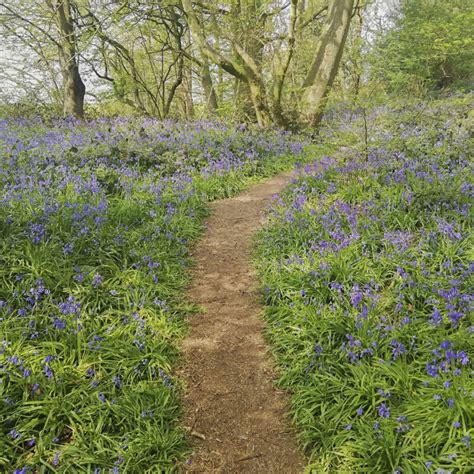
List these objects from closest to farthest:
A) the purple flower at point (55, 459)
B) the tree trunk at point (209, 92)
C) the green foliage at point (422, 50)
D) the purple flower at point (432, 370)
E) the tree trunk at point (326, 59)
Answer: the purple flower at point (55, 459) → the purple flower at point (432, 370) → the tree trunk at point (326, 59) → the tree trunk at point (209, 92) → the green foliage at point (422, 50)

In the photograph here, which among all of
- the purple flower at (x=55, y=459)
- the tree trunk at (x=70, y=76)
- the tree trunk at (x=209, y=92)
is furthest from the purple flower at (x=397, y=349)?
the tree trunk at (x=209, y=92)

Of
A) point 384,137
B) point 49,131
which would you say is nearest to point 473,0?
point 384,137

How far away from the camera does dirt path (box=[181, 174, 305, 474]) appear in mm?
2689

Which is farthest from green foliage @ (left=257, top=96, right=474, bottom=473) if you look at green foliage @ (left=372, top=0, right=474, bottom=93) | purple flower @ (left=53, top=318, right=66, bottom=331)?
green foliage @ (left=372, top=0, right=474, bottom=93)

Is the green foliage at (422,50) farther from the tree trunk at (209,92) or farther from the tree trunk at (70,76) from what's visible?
the tree trunk at (70,76)

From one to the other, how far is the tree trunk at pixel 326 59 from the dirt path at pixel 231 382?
7404 millimetres

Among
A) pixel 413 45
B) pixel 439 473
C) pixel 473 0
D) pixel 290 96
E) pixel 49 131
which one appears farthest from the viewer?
pixel 473 0

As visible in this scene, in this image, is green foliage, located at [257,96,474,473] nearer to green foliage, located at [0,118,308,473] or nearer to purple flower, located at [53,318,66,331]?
green foliage, located at [0,118,308,473]

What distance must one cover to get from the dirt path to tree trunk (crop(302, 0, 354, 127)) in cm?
740

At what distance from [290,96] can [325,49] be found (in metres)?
1.75

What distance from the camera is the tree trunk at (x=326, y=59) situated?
35.9 ft

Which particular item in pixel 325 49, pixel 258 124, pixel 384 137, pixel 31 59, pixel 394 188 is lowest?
pixel 394 188

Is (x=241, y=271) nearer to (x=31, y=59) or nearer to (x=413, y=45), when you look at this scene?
(x=413, y=45)

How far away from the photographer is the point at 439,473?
2.05m
